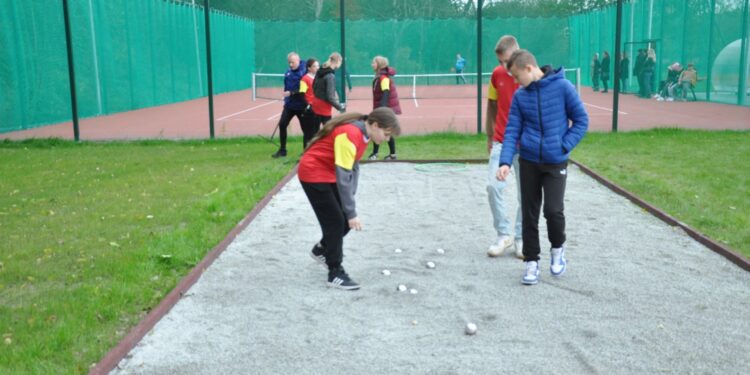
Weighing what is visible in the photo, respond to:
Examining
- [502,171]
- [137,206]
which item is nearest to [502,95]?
[502,171]

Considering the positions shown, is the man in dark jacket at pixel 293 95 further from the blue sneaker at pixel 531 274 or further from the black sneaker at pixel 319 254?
the blue sneaker at pixel 531 274

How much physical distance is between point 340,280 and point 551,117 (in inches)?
77.5

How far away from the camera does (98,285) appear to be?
5.45 m

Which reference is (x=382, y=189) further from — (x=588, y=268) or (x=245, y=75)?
(x=245, y=75)

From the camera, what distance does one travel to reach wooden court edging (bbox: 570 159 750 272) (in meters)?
6.04

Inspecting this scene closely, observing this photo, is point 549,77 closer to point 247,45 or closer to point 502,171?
point 502,171

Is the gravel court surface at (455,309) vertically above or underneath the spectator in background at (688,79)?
underneath

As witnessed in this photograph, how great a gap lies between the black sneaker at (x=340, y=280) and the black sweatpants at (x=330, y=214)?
0.05 metres

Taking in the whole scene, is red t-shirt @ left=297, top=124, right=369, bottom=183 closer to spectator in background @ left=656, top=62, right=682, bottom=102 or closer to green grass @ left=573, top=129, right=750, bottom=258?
green grass @ left=573, top=129, right=750, bottom=258

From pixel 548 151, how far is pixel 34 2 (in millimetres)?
17151

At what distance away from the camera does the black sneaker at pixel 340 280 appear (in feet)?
18.2

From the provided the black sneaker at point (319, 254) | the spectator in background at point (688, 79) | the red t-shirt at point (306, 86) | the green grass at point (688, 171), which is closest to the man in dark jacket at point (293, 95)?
the red t-shirt at point (306, 86)

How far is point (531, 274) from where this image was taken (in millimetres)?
5609

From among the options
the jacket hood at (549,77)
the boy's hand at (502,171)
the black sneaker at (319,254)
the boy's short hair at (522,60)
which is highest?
Answer: the boy's short hair at (522,60)
